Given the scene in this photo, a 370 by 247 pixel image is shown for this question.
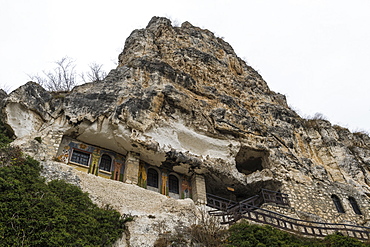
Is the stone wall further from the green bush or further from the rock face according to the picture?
the green bush

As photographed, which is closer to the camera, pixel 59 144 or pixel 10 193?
pixel 10 193

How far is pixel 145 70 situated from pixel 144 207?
822 cm

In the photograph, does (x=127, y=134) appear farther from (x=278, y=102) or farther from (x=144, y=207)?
(x=278, y=102)

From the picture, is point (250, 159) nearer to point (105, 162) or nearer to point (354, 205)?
point (354, 205)

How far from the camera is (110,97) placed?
46.7 ft

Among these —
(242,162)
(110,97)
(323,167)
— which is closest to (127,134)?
(110,97)

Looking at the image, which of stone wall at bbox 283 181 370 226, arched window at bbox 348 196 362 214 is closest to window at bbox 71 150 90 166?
stone wall at bbox 283 181 370 226

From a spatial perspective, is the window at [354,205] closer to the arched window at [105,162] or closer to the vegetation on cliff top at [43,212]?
the arched window at [105,162]

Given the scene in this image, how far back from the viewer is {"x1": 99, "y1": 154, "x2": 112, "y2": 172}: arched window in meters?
14.0

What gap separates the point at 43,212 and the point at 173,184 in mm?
8222

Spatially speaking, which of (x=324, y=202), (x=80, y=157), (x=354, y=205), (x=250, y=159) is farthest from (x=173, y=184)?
(x=354, y=205)

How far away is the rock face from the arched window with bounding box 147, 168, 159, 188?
40 cm

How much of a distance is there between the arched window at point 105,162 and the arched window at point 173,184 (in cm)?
328

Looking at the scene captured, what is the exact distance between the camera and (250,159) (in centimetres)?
1817
